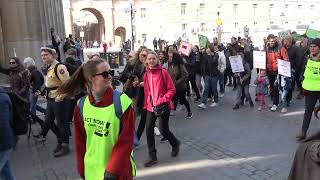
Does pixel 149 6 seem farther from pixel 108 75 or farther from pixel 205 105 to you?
pixel 108 75

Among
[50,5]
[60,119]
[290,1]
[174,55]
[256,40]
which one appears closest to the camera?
[60,119]

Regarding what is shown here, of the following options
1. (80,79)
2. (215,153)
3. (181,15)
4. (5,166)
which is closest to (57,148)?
(5,166)

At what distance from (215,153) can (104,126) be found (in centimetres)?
408

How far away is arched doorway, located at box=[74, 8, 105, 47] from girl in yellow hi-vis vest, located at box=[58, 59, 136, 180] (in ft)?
230

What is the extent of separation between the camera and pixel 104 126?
10.9ft

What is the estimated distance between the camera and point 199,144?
7.73m

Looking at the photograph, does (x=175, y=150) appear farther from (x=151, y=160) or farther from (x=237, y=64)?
(x=237, y=64)

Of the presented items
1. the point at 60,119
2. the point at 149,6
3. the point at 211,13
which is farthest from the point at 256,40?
the point at 60,119

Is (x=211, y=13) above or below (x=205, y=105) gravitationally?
above

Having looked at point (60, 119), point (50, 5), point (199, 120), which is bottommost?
point (199, 120)

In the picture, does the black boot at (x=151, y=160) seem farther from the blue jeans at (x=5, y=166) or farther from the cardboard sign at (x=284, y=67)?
the cardboard sign at (x=284, y=67)

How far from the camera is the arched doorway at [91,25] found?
242ft

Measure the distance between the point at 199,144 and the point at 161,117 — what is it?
1505 mm

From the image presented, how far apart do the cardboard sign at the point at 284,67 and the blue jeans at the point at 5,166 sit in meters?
7.01
